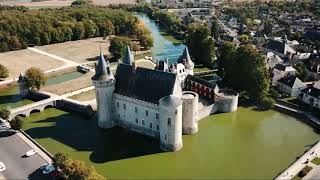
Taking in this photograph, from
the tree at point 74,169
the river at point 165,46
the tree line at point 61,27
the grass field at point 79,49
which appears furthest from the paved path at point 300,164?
the tree line at point 61,27

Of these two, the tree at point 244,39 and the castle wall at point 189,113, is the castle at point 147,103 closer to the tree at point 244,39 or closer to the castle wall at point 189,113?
the castle wall at point 189,113

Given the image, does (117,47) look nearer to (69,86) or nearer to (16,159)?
(69,86)

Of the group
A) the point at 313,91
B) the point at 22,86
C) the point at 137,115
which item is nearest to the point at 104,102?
the point at 137,115

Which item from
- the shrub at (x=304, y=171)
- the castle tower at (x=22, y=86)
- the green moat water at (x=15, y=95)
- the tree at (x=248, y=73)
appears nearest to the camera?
the shrub at (x=304, y=171)

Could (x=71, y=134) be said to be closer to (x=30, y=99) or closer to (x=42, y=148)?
(x=42, y=148)

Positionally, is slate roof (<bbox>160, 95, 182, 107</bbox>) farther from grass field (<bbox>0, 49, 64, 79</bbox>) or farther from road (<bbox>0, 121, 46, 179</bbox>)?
grass field (<bbox>0, 49, 64, 79</bbox>)

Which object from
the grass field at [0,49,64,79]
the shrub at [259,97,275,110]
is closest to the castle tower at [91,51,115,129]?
the shrub at [259,97,275,110]
